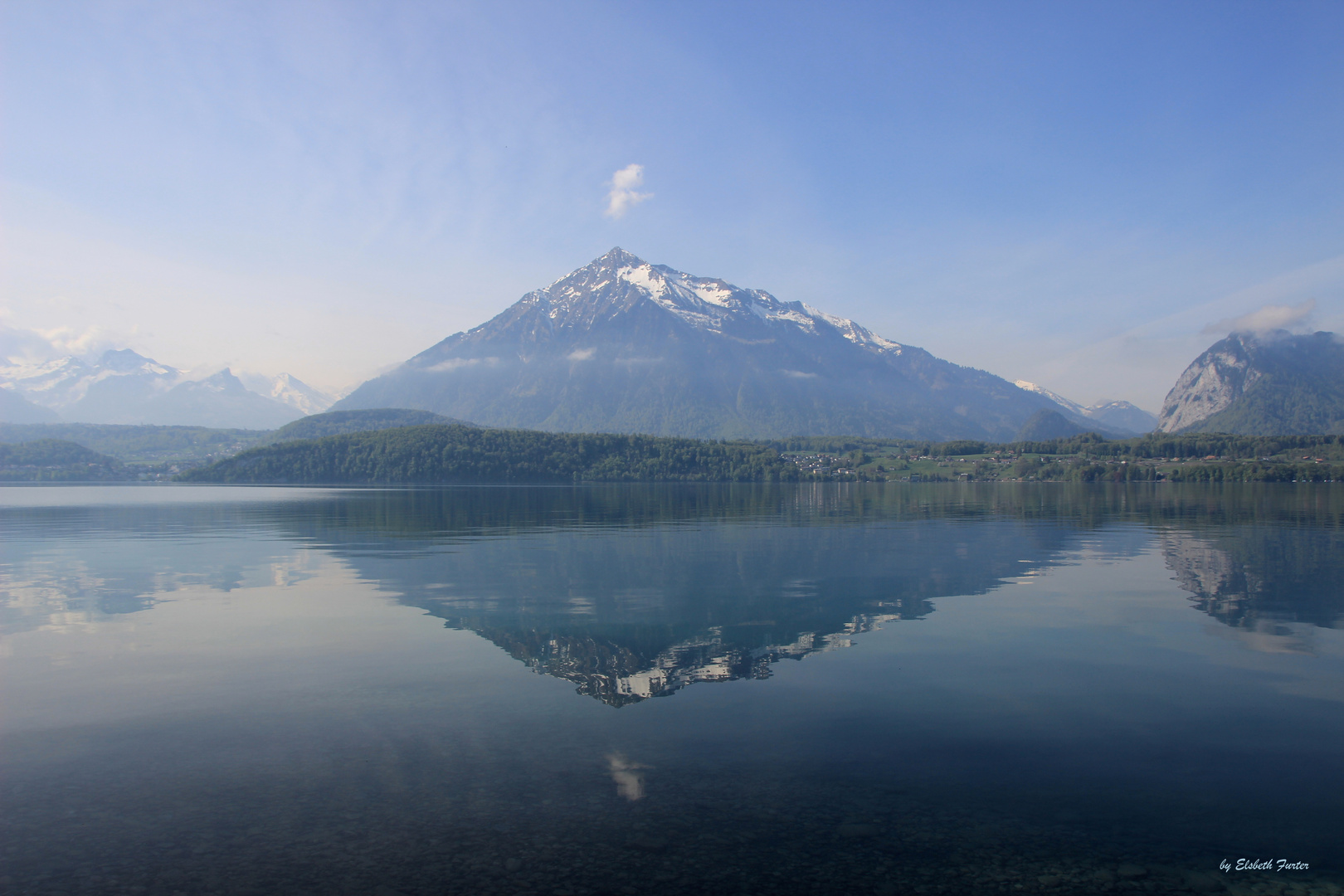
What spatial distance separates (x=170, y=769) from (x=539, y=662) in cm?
991

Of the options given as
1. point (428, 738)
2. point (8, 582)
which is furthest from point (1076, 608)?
point (8, 582)

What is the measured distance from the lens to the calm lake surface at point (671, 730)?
11.8 metres

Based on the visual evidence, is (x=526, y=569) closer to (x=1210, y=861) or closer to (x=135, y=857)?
(x=135, y=857)

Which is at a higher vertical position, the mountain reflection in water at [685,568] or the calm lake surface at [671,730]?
the mountain reflection in water at [685,568]

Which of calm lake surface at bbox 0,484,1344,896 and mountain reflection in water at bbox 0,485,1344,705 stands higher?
mountain reflection in water at bbox 0,485,1344,705

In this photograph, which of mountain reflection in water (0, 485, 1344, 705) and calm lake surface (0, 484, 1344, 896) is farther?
mountain reflection in water (0, 485, 1344, 705)

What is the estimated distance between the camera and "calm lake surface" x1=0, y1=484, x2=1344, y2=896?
1182 cm

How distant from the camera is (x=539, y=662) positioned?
23016mm

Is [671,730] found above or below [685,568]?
below

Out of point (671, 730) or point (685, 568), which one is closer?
point (671, 730)

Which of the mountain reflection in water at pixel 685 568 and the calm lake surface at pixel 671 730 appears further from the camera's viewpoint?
the mountain reflection in water at pixel 685 568

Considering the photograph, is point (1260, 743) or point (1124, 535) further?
point (1124, 535)

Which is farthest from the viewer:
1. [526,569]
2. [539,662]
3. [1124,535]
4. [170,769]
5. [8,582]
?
[1124,535]

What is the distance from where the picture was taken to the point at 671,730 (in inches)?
681
